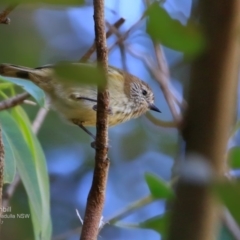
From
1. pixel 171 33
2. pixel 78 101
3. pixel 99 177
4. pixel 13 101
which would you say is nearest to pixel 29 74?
pixel 78 101

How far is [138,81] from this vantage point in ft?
9.38

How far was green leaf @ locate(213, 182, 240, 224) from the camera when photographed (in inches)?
8.4

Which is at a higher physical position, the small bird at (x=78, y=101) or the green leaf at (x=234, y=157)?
the green leaf at (x=234, y=157)

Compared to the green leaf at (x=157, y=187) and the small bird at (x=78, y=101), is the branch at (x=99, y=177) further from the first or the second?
the small bird at (x=78, y=101)

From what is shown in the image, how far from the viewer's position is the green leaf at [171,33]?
242 millimetres

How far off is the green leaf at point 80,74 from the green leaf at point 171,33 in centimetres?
3

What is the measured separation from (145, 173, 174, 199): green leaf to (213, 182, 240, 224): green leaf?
0.34 feet

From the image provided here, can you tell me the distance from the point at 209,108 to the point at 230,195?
4cm

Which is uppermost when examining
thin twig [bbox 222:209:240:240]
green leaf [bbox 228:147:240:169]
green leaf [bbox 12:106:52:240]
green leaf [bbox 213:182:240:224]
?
green leaf [bbox 213:182:240:224]

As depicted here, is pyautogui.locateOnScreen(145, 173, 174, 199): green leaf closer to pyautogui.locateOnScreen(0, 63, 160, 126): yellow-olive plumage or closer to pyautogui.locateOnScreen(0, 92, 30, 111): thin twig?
pyautogui.locateOnScreen(0, 92, 30, 111): thin twig

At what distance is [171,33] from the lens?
0.80 ft

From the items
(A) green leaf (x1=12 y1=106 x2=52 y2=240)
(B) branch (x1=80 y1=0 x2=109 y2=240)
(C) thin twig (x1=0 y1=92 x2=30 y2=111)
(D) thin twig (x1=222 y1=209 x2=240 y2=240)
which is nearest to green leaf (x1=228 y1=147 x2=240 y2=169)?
(D) thin twig (x1=222 y1=209 x2=240 y2=240)

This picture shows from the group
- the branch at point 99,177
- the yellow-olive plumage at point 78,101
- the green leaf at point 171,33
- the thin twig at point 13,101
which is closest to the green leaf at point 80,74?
the green leaf at point 171,33

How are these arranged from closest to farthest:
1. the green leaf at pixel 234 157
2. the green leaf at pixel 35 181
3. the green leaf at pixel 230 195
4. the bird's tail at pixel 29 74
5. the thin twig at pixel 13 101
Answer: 1. the green leaf at pixel 230 195
2. the green leaf at pixel 234 157
3. the green leaf at pixel 35 181
4. the thin twig at pixel 13 101
5. the bird's tail at pixel 29 74
